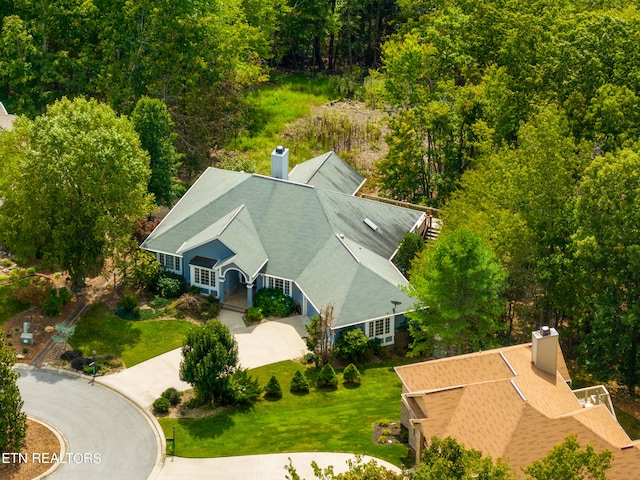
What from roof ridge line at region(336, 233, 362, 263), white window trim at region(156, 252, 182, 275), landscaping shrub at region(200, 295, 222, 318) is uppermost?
roof ridge line at region(336, 233, 362, 263)

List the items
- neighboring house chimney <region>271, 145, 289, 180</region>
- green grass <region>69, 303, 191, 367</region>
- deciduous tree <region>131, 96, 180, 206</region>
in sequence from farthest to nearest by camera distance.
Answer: deciduous tree <region>131, 96, 180, 206</region>
neighboring house chimney <region>271, 145, 289, 180</region>
green grass <region>69, 303, 191, 367</region>

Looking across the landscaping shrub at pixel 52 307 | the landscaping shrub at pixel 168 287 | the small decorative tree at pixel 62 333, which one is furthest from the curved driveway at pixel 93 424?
the landscaping shrub at pixel 168 287

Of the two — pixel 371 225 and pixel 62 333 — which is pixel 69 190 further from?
pixel 371 225

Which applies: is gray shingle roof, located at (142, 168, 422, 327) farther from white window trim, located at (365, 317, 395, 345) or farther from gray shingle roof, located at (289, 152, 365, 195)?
gray shingle roof, located at (289, 152, 365, 195)

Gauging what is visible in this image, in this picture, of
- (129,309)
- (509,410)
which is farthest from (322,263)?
(509,410)

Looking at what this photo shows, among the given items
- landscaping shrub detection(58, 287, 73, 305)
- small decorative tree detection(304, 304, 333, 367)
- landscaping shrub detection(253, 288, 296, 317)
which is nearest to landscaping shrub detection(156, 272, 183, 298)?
landscaping shrub detection(253, 288, 296, 317)

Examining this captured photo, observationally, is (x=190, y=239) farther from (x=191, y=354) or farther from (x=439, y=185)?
(x=439, y=185)

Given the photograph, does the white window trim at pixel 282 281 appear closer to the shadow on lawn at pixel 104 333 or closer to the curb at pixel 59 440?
the shadow on lawn at pixel 104 333
